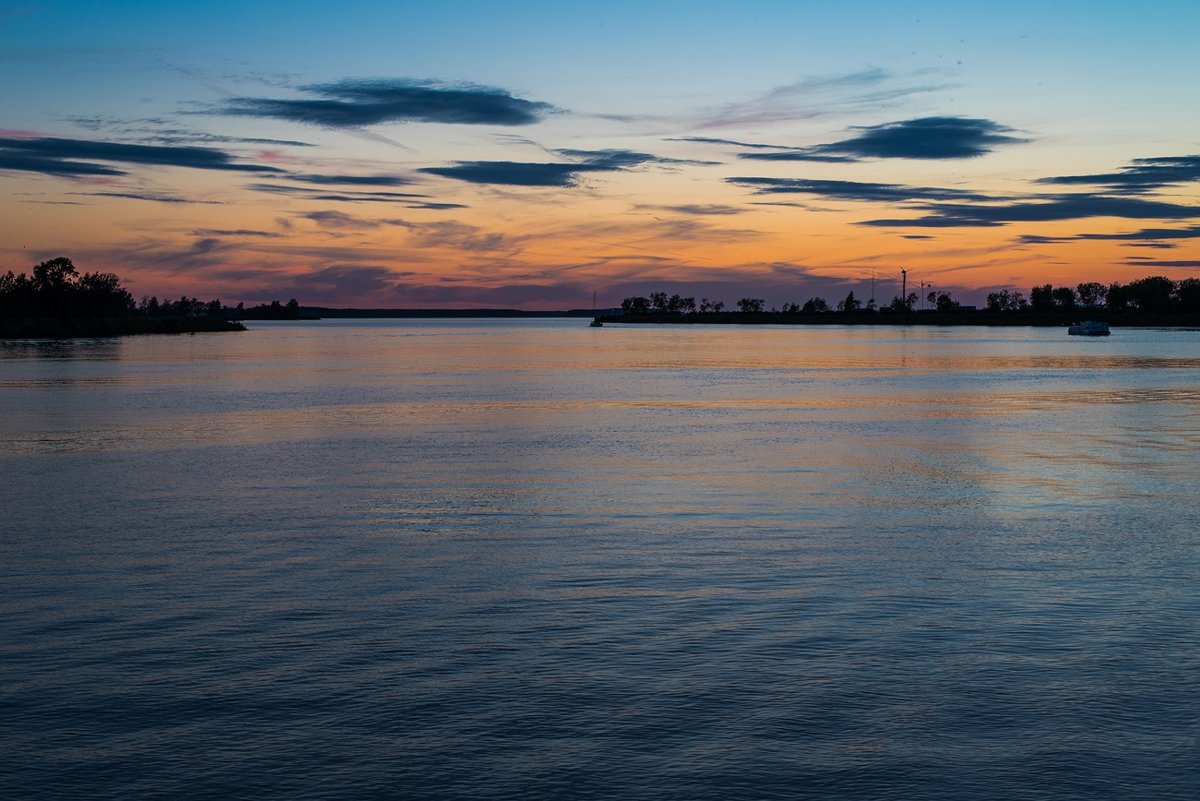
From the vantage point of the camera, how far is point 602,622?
41.0ft

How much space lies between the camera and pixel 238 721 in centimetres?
958

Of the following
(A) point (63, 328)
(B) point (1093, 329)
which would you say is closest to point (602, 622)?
(B) point (1093, 329)

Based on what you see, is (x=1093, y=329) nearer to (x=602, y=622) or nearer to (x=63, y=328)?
(x=63, y=328)

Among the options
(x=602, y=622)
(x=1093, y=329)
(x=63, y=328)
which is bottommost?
(x=602, y=622)

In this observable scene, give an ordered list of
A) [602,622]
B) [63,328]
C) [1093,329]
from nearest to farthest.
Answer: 1. [602,622]
2. [63,328]
3. [1093,329]

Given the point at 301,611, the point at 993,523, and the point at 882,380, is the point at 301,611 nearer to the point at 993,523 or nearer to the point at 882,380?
the point at 993,523

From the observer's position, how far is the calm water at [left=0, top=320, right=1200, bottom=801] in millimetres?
8766

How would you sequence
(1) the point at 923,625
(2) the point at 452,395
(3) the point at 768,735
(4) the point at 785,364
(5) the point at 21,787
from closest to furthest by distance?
1. (5) the point at 21,787
2. (3) the point at 768,735
3. (1) the point at 923,625
4. (2) the point at 452,395
5. (4) the point at 785,364

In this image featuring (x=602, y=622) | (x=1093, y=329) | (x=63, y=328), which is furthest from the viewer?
(x=1093, y=329)

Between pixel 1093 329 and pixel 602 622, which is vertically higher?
pixel 1093 329

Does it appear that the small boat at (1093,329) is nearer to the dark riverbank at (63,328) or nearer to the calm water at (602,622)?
the dark riverbank at (63,328)

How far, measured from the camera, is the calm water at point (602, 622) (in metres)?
8.77

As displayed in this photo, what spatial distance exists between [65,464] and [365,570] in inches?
579

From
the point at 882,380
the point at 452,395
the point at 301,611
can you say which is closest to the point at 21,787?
the point at 301,611
